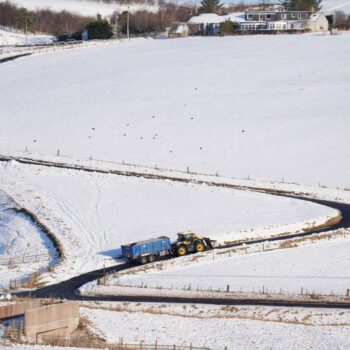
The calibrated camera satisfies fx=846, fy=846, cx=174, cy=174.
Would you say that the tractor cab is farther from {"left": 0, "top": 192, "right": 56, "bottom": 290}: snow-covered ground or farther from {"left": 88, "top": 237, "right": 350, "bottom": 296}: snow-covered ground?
{"left": 0, "top": 192, "right": 56, "bottom": 290}: snow-covered ground

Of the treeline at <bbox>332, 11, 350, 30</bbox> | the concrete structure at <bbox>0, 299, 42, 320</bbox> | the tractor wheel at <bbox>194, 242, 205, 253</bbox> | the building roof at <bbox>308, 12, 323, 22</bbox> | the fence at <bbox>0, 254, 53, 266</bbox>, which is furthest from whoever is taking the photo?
the treeline at <bbox>332, 11, 350, 30</bbox>

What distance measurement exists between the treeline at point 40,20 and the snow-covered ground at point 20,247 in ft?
321

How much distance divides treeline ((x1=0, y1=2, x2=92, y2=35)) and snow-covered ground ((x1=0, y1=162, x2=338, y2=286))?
90.8m

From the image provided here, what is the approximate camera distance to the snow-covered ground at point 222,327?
32.1 metres

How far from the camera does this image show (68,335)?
31.8 meters

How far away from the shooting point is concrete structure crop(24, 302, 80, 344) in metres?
30.8

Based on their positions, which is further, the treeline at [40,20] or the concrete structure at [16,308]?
the treeline at [40,20]

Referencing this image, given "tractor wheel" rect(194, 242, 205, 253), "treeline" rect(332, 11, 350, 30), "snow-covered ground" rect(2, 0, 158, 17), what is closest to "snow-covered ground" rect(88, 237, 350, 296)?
"tractor wheel" rect(194, 242, 205, 253)

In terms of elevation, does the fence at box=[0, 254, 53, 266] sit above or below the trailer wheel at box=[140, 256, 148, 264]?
below

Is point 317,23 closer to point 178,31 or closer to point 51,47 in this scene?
point 178,31

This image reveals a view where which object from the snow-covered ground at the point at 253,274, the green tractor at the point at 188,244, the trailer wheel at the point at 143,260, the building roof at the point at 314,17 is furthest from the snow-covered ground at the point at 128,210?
the building roof at the point at 314,17

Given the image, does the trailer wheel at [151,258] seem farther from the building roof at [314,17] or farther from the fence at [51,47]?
the building roof at [314,17]

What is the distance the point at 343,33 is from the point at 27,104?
50.8m

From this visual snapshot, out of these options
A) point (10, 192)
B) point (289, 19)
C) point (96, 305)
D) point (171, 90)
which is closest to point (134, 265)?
point (96, 305)
